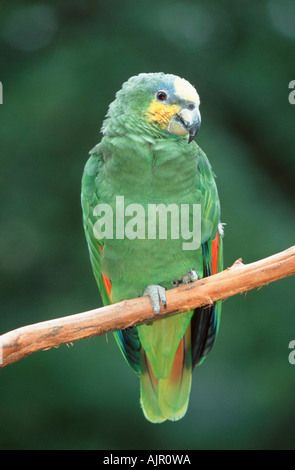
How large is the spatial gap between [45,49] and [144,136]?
172 cm

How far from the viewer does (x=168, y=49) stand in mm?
3176

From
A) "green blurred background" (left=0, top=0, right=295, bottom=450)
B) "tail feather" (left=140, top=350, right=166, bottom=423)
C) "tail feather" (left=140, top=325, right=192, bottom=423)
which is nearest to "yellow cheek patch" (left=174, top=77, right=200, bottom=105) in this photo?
"tail feather" (left=140, top=325, right=192, bottom=423)

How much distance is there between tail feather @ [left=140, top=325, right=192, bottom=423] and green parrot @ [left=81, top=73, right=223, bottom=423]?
80 mm

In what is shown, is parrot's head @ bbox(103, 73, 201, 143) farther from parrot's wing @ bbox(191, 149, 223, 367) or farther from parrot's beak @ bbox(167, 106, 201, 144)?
parrot's wing @ bbox(191, 149, 223, 367)

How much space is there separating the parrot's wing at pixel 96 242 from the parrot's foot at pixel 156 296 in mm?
258

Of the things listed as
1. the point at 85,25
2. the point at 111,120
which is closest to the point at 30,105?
the point at 85,25

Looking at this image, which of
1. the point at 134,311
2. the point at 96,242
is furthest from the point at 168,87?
the point at 134,311

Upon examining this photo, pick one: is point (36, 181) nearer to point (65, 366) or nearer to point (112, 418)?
point (65, 366)

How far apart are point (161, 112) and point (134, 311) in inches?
25.1

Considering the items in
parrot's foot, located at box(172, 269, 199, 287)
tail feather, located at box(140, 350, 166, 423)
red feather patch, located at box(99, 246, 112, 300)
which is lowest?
tail feather, located at box(140, 350, 166, 423)

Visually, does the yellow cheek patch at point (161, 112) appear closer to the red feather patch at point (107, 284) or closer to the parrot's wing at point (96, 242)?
the parrot's wing at point (96, 242)

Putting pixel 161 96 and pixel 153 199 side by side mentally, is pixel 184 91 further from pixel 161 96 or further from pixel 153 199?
pixel 153 199

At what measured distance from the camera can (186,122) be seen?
1.69 metres

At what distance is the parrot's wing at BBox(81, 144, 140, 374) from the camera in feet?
6.13
